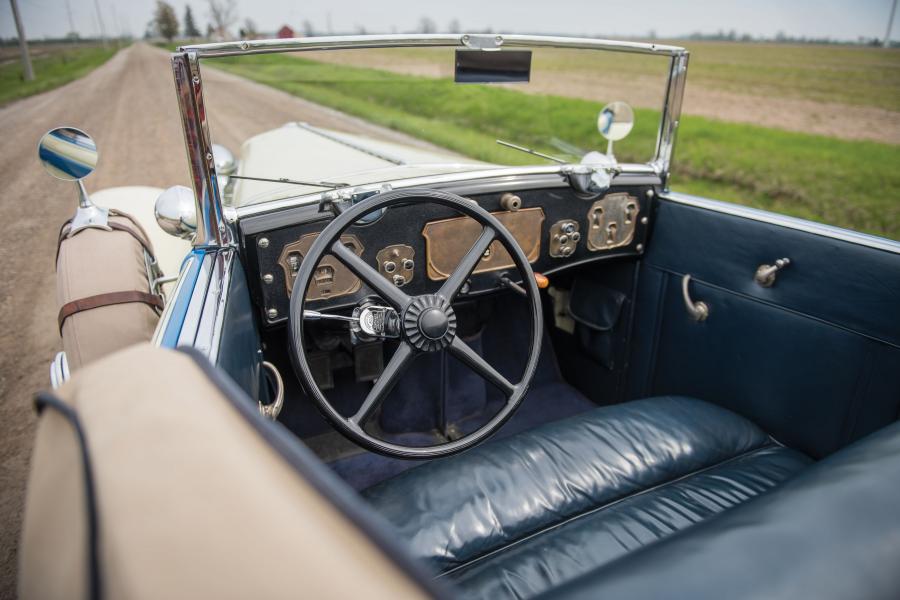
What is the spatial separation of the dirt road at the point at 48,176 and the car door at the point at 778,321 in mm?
1436

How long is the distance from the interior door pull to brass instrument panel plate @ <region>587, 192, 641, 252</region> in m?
0.30

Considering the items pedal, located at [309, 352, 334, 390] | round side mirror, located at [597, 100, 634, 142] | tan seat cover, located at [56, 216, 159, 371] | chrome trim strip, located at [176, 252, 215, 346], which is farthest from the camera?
pedal, located at [309, 352, 334, 390]

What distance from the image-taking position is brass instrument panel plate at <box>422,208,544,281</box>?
198cm

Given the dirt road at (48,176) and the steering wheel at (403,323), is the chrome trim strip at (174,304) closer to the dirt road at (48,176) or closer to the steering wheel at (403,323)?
the steering wheel at (403,323)

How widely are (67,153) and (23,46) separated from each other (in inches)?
174

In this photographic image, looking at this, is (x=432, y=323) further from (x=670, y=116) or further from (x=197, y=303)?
(x=670, y=116)

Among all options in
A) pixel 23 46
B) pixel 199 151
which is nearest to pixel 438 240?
pixel 199 151

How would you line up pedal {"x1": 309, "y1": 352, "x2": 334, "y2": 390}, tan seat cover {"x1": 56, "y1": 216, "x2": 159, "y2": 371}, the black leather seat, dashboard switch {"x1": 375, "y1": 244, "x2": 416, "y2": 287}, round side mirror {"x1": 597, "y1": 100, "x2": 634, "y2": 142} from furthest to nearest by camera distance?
pedal {"x1": 309, "y1": 352, "x2": 334, "y2": 390} < round side mirror {"x1": 597, "y1": 100, "x2": 634, "y2": 142} < dashboard switch {"x1": 375, "y1": 244, "x2": 416, "y2": 287} < tan seat cover {"x1": 56, "y1": 216, "x2": 159, "y2": 371} < the black leather seat

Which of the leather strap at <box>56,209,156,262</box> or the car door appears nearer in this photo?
the car door

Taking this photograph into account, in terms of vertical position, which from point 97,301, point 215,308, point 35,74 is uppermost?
point 35,74

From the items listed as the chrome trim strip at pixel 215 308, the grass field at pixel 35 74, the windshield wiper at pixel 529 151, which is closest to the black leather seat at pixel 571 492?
the chrome trim strip at pixel 215 308

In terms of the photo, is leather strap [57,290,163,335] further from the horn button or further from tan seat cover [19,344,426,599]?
tan seat cover [19,344,426,599]

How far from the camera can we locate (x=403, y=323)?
1.54 meters

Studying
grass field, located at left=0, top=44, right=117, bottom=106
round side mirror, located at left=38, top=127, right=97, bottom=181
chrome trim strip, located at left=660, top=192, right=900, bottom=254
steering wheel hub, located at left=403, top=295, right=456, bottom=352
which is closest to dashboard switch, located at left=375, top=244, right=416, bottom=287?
steering wheel hub, located at left=403, top=295, right=456, bottom=352
